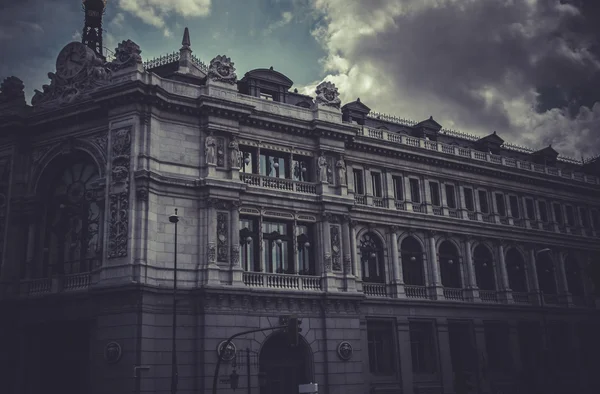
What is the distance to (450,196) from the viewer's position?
186 ft

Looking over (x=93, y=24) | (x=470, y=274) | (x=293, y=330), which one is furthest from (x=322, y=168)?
(x=93, y=24)

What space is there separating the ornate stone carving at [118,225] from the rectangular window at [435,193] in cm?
2573

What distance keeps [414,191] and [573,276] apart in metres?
20.1

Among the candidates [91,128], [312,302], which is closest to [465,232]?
[312,302]

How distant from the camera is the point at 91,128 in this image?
143ft

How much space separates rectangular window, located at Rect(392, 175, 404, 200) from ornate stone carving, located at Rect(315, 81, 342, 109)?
25.4 ft

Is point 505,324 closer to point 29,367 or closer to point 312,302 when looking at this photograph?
point 312,302

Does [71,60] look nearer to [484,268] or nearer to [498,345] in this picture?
[484,268]

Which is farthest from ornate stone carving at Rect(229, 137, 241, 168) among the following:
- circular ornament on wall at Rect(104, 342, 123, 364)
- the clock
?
circular ornament on wall at Rect(104, 342, 123, 364)

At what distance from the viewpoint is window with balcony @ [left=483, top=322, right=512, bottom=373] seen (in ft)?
178

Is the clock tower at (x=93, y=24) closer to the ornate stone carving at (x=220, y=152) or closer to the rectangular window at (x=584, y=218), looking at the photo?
the ornate stone carving at (x=220, y=152)

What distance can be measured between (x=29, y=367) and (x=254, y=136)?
20241mm

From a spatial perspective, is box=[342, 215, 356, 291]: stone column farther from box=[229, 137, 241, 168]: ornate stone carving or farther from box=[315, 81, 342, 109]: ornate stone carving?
box=[229, 137, 241, 168]: ornate stone carving

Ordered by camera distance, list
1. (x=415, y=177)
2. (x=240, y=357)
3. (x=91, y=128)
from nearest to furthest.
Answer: (x=240, y=357), (x=91, y=128), (x=415, y=177)
